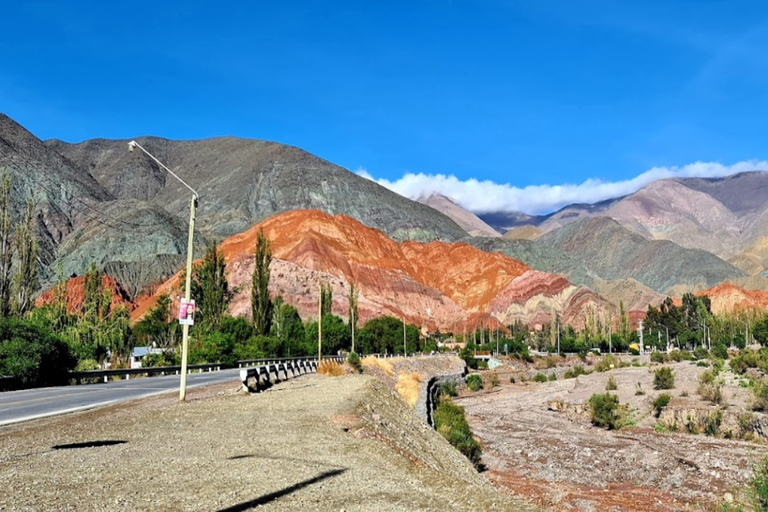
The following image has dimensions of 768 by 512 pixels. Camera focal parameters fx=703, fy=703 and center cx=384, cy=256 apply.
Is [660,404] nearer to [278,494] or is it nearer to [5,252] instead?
[278,494]

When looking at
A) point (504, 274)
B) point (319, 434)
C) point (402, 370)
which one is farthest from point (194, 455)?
point (504, 274)

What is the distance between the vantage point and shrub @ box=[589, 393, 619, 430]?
41.2 metres

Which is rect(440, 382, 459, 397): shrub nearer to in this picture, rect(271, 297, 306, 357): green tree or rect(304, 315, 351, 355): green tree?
rect(271, 297, 306, 357): green tree

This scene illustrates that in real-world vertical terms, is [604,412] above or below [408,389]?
below

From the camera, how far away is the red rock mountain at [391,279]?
147625 millimetres

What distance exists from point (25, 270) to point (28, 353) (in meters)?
15.5

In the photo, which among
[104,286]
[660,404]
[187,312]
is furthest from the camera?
[104,286]

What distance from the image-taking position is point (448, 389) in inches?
2493

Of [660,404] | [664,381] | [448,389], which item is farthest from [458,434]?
[448,389]

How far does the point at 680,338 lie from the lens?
157375mm

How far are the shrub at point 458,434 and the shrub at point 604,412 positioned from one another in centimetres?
1077

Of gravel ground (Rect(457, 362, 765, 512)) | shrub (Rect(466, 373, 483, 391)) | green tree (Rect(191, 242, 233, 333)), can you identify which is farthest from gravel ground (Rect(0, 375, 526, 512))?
green tree (Rect(191, 242, 233, 333))

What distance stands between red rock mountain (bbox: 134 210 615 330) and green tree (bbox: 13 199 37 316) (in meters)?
90.2

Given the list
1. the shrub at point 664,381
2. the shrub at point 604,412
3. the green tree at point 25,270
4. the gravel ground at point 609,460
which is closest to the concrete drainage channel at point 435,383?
the gravel ground at point 609,460
